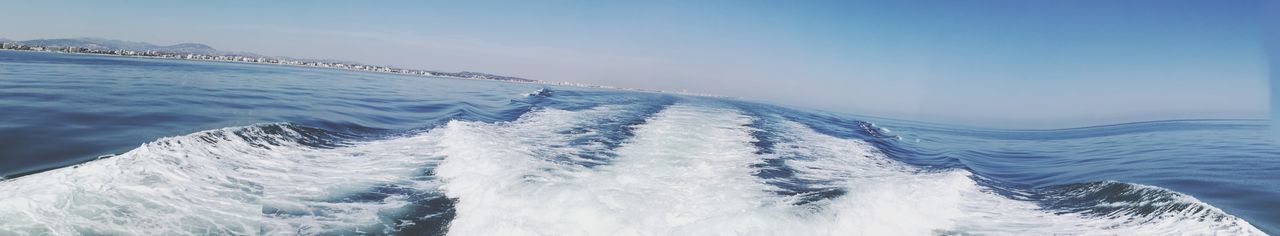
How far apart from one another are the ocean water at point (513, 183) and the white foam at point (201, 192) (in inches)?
0.8

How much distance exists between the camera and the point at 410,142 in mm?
9539

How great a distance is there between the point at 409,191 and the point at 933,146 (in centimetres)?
1803

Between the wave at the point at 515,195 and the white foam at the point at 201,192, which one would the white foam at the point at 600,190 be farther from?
the white foam at the point at 201,192

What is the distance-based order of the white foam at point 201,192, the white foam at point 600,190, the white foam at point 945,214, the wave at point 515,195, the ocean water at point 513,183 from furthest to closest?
the white foam at point 945,214 → the white foam at point 600,190 → the ocean water at point 513,183 → the wave at point 515,195 → the white foam at point 201,192

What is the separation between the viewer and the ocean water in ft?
15.0

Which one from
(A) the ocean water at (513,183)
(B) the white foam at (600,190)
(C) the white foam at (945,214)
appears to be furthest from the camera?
(C) the white foam at (945,214)

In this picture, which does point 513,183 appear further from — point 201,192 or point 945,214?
point 945,214

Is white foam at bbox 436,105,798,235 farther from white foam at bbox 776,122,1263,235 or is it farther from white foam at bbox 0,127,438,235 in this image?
white foam at bbox 776,122,1263,235

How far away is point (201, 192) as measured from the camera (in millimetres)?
4859

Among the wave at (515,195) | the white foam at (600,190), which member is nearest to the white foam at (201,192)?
the wave at (515,195)

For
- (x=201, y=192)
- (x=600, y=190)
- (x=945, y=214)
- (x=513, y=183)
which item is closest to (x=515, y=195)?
(x=513, y=183)

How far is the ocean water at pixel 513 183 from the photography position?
15.0 ft

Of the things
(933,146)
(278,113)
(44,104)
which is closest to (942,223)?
(278,113)

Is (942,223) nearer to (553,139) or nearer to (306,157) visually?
(553,139)
